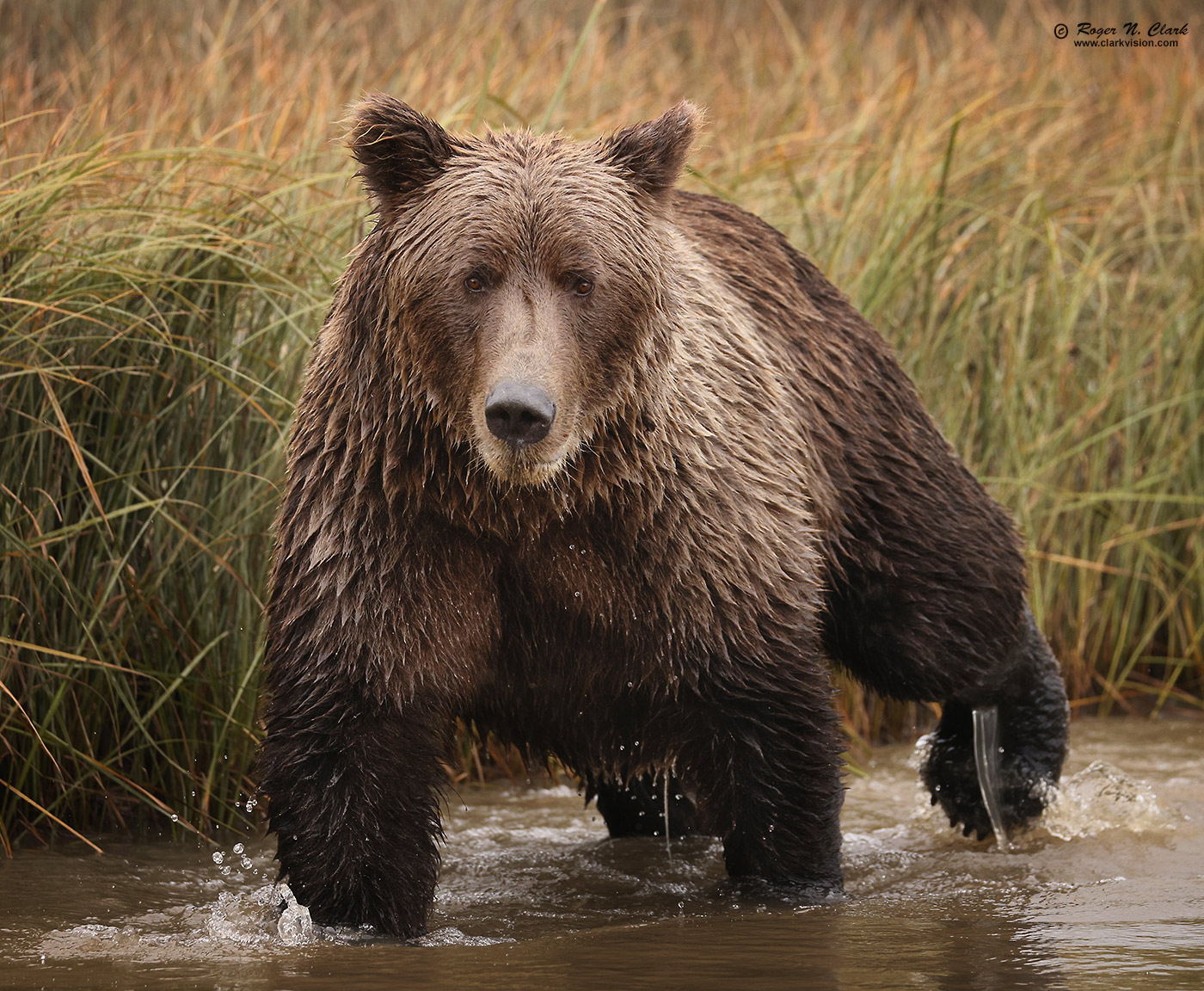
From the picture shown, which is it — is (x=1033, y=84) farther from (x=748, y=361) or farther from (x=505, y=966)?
(x=505, y=966)

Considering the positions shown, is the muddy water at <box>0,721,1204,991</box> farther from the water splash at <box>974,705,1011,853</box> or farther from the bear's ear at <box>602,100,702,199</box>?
the bear's ear at <box>602,100,702,199</box>

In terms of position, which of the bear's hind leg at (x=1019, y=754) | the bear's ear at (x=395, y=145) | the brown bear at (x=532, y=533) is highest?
the bear's ear at (x=395, y=145)

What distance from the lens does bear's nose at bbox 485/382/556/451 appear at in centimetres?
381

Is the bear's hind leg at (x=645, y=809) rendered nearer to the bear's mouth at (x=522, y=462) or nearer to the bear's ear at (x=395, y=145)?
the bear's mouth at (x=522, y=462)

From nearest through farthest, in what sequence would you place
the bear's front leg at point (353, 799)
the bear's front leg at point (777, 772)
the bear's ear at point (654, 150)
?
the bear's front leg at point (353, 799)
the bear's ear at point (654, 150)
the bear's front leg at point (777, 772)

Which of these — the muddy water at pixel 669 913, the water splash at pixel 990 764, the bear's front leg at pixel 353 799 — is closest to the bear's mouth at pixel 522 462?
the bear's front leg at pixel 353 799

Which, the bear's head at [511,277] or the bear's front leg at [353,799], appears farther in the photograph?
the bear's front leg at [353,799]

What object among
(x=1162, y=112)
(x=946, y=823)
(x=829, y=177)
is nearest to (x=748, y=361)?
(x=946, y=823)

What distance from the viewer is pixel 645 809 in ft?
20.2

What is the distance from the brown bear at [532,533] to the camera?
417 cm

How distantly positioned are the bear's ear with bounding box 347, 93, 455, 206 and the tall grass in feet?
4.29

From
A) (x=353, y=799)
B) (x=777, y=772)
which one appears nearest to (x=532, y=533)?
(x=353, y=799)

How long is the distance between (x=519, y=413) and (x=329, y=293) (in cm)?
249

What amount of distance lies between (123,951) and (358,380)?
1.59 meters
